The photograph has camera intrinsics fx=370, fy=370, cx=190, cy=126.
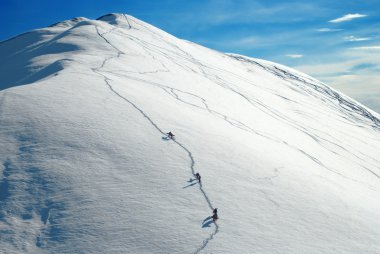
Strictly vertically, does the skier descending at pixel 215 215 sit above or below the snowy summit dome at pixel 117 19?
below

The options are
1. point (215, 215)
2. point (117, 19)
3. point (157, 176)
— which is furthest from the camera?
point (117, 19)

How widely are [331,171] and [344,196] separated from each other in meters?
5.37

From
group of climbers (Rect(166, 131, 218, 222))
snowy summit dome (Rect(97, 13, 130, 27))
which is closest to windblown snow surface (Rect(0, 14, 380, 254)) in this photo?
group of climbers (Rect(166, 131, 218, 222))

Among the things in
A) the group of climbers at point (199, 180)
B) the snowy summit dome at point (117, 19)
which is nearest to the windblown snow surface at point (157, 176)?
the group of climbers at point (199, 180)

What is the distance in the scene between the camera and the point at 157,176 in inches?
523

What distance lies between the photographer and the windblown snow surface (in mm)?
10641

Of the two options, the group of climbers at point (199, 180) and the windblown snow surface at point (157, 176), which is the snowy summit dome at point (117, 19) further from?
the group of climbers at point (199, 180)

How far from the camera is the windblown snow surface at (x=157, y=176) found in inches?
419

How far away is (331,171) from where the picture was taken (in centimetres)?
2091

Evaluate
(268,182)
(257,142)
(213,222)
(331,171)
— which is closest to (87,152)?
(213,222)

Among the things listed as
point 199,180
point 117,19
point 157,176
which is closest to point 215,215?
point 199,180

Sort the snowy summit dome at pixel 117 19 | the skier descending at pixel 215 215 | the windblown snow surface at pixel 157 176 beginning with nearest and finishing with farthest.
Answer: the windblown snow surface at pixel 157 176
the skier descending at pixel 215 215
the snowy summit dome at pixel 117 19

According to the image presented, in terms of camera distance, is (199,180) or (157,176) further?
(199,180)

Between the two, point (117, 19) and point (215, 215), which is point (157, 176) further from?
point (117, 19)
